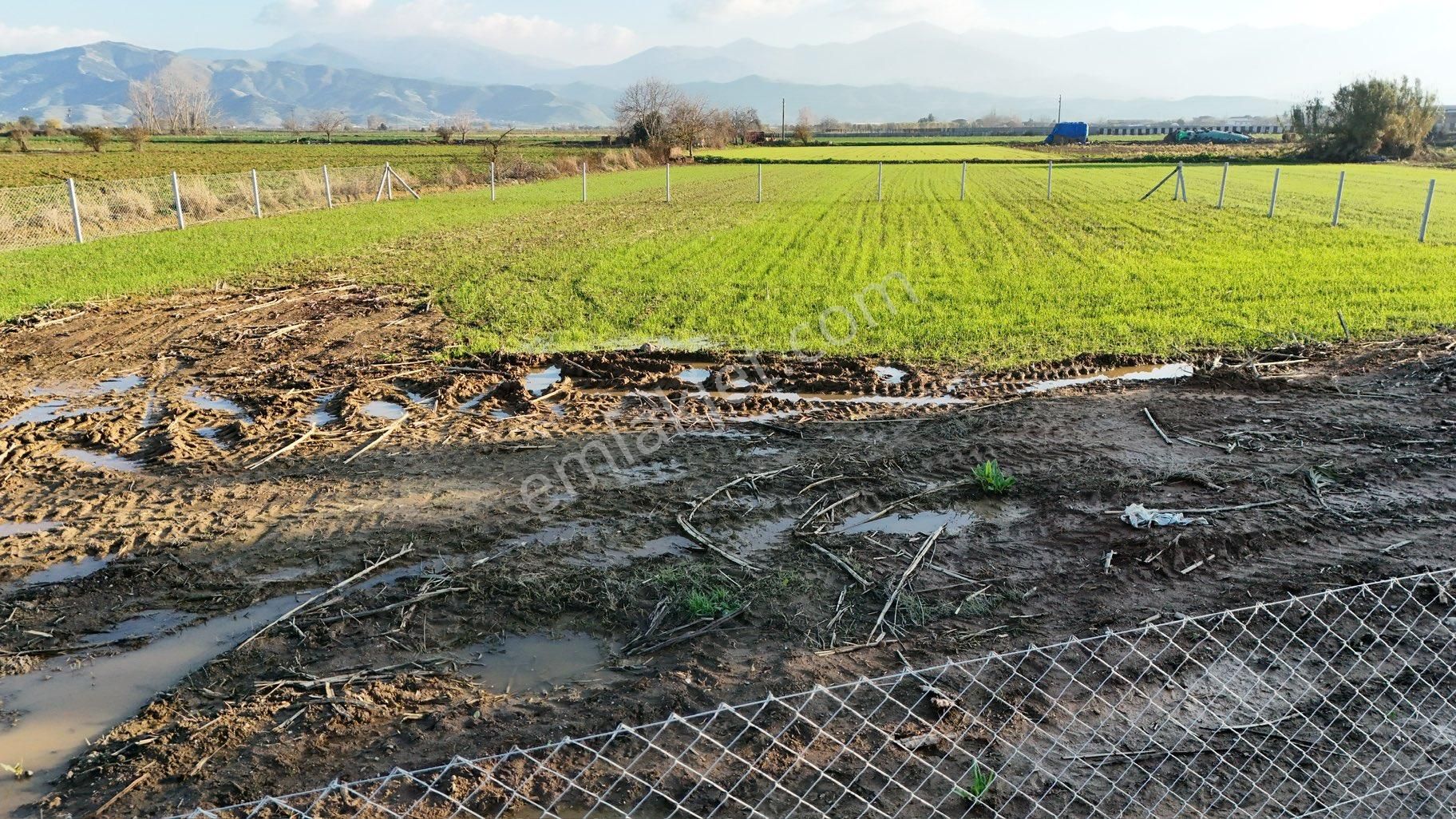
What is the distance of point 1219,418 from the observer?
344 inches

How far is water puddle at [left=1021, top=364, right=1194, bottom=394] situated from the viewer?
33.4ft

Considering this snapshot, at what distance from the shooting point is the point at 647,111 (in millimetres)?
64938

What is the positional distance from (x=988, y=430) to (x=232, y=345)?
9032 millimetres

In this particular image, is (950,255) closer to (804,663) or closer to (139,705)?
(804,663)

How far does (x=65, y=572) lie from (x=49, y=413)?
4.20m

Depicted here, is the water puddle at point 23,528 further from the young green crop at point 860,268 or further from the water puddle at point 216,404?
the young green crop at point 860,268

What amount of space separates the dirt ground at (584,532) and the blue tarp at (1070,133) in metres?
91.8

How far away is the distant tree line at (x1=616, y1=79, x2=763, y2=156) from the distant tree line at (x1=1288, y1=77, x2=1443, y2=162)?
39091 mm

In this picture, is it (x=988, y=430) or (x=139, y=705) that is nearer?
(x=139, y=705)

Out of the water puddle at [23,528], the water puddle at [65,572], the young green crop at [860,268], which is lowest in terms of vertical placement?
the water puddle at [65,572]

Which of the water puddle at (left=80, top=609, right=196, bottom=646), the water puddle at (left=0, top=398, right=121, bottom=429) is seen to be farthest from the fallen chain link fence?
the water puddle at (left=0, top=398, right=121, bottom=429)

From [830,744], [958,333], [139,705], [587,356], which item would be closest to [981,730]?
[830,744]

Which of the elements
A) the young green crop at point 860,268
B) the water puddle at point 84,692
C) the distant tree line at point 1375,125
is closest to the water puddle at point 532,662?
the water puddle at point 84,692

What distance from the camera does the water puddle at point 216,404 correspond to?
9.26 metres
